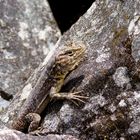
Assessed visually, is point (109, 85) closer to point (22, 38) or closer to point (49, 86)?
point (49, 86)

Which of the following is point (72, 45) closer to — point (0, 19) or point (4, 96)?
point (4, 96)

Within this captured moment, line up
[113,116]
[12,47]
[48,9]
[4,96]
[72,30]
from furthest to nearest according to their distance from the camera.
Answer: [48,9]
[12,47]
[4,96]
[72,30]
[113,116]

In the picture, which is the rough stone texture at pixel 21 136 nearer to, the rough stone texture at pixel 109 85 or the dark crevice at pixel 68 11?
the rough stone texture at pixel 109 85

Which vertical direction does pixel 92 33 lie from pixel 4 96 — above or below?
above

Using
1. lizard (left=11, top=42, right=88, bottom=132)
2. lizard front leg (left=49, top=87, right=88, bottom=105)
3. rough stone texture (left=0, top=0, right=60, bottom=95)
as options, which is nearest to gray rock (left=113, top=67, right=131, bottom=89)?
lizard front leg (left=49, top=87, right=88, bottom=105)

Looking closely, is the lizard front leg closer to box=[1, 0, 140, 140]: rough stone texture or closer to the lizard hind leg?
box=[1, 0, 140, 140]: rough stone texture

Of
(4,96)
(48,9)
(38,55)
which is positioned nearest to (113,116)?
(4,96)
